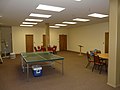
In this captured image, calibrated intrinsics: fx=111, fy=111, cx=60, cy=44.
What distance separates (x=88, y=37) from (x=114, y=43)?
722 centimetres

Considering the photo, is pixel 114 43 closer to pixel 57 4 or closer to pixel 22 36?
pixel 57 4

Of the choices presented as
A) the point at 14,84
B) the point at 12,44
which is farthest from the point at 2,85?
the point at 12,44

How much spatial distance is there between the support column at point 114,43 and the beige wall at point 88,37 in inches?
222

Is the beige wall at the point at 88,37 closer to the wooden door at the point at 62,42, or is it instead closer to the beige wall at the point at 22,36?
the wooden door at the point at 62,42

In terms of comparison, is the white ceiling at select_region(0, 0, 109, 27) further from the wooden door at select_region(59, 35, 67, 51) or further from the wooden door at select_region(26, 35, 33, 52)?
the wooden door at select_region(59, 35, 67, 51)

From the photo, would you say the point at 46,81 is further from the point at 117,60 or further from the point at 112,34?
the point at 112,34

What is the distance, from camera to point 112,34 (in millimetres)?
3414

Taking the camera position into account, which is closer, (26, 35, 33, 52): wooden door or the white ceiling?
the white ceiling

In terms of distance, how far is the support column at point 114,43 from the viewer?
129 inches

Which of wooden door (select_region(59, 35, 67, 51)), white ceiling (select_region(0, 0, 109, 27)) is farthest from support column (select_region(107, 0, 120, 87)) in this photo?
wooden door (select_region(59, 35, 67, 51))

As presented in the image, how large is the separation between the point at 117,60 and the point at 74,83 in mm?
1575

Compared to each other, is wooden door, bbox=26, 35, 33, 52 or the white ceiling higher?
the white ceiling

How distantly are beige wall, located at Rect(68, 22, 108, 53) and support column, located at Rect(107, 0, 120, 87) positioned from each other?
563cm

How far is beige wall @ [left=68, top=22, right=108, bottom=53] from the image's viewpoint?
29.7 feet
